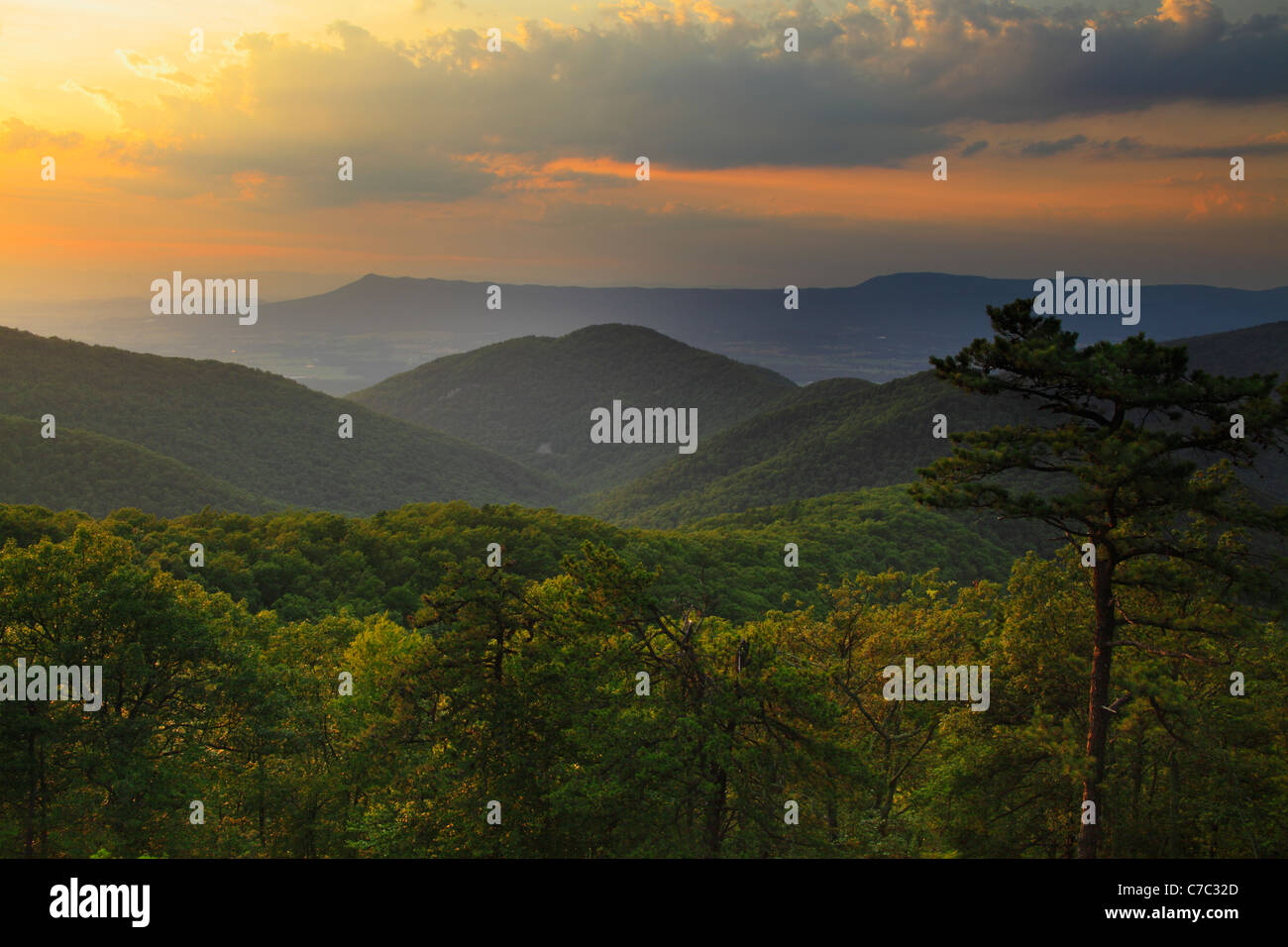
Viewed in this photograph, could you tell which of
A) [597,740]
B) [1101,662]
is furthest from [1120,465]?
[597,740]

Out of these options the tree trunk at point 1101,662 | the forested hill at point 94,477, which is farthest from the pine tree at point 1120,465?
the forested hill at point 94,477

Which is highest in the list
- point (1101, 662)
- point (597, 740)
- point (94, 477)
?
point (94, 477)

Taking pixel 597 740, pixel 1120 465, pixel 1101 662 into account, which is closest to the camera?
Answer: pixel 1120 465

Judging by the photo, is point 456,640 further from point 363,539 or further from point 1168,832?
point 363,539

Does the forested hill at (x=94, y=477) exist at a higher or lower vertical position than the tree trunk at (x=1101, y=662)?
higher

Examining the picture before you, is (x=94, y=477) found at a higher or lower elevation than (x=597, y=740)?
higher


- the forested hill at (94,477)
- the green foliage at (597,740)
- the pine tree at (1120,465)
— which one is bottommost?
the green foliage at (597,740)

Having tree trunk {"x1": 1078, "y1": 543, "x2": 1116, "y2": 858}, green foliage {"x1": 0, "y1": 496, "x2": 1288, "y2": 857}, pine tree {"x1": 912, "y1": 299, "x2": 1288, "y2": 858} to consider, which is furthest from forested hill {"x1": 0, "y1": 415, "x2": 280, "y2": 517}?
tree trunk {"x1": 1078, "y1": 543, "x2": 1116, "y2": 858}

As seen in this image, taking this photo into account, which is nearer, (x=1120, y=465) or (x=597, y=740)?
(x=1120, y=465)

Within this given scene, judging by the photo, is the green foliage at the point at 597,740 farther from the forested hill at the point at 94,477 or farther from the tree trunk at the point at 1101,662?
the forested hill at the point at 94,477

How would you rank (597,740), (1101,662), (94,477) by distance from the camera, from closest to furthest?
1. (1101,662)
2. (597,740)
3. (94,477)

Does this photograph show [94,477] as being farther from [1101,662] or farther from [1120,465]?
[1120,465]
